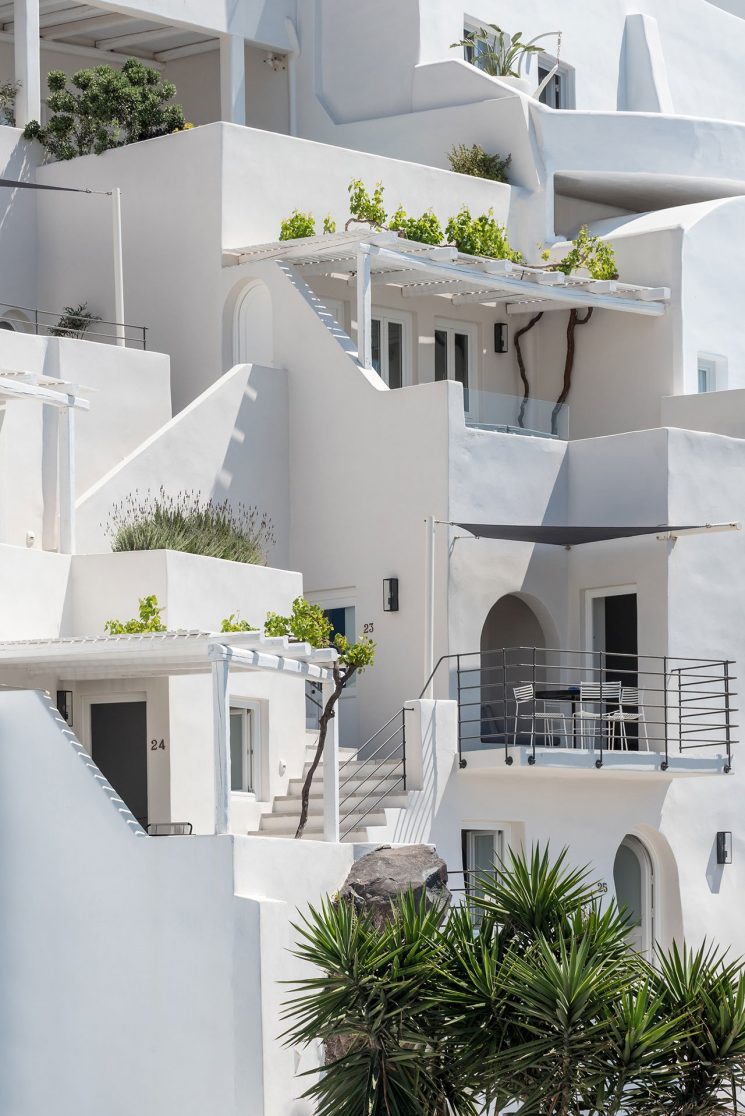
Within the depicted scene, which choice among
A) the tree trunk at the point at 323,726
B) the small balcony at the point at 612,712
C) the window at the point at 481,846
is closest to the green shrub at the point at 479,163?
the small balcony at the point at 612,712

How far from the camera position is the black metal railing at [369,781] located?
2795cm

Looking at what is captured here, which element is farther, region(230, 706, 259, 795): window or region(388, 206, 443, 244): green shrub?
region(388, 206, 443, 244): green shrub

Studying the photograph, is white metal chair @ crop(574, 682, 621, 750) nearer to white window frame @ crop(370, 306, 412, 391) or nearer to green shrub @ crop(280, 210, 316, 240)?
white window frame @ crop(370, 306, 412, 391)

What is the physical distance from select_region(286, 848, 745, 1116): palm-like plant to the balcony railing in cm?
1143

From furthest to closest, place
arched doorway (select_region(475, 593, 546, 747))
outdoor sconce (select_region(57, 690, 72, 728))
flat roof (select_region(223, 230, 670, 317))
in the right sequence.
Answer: flat roof (select_region(223, 230, 670, 317)) → arched doorway (select_region(475, 593, 546, 747)) → outdoor sconce (select_region(57, 690, 72, 728))

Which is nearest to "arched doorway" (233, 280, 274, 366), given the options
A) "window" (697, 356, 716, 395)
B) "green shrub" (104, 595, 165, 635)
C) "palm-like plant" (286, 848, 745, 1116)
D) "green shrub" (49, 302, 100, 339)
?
"green shrub" (49, 302, 100, 339)

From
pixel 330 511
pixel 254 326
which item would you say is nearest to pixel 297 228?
pixel 254 326

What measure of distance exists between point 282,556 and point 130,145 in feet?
24.0

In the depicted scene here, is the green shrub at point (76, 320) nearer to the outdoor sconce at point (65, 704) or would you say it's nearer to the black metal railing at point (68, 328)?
the black metal railing at point (68, 328)

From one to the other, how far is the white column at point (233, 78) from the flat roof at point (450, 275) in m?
5.68

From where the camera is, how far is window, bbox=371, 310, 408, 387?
3497 centimetres

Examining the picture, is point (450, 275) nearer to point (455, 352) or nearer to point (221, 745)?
point (455, 352)

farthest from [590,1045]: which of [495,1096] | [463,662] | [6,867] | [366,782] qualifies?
[463,662]

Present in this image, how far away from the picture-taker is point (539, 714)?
1133 inches
